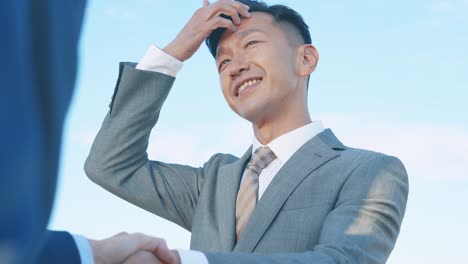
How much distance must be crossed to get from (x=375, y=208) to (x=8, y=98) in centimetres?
213

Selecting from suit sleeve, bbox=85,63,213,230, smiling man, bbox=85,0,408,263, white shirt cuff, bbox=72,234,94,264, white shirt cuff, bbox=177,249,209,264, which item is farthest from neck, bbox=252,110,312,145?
white shirt cuff, bbox=72,234,94,264

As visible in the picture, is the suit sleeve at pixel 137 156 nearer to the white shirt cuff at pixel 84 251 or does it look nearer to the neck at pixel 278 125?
the neck at pixel 278 125

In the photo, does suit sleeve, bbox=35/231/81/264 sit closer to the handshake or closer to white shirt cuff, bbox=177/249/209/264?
the handshake

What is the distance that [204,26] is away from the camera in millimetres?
3367

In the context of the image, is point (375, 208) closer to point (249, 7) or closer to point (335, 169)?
point (335, 169)

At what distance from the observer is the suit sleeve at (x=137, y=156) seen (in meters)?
3.27

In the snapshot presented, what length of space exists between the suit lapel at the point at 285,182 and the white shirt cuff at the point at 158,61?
728mm

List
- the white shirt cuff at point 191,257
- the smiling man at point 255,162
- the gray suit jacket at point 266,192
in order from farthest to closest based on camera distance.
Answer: the smiling man at point 255,162 → the gray suit jacket at point 266,192 → the white shirt cuff at point 191,257

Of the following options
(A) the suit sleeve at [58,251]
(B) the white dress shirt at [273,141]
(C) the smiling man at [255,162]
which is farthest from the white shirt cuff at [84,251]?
(B) the white dress shirt at [273,141]

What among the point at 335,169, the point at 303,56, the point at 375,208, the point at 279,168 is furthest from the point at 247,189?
the point at 303,56

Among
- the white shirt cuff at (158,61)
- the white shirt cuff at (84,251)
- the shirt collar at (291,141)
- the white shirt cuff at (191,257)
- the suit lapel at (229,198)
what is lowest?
the suit lapel at (229,198)

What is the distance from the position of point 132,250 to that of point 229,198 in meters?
1.42

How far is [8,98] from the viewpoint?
80 centimetres

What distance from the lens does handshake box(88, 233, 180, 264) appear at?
1440 millimetres
